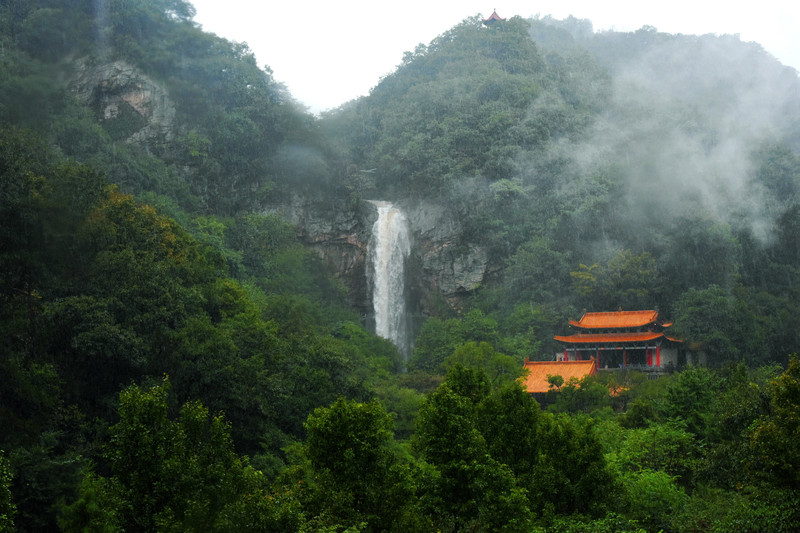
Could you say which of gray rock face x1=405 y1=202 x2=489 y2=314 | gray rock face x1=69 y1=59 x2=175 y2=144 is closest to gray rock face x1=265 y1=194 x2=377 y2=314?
gray rock face x1=405 y1=202 x2=489 y2=314

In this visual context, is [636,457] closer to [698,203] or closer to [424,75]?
[698,203]

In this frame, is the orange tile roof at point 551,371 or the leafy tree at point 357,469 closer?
the leafy tree at point 357,469

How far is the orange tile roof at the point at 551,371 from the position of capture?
38.7 meters

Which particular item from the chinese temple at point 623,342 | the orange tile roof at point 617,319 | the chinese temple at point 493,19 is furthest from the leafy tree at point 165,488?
the chinese temple at point 493,19

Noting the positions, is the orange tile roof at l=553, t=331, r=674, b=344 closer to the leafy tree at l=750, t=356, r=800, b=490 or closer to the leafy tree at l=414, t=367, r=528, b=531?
the leafy tree at l=750, t=356, r=800, b=490

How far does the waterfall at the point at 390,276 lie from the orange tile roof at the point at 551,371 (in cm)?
1370

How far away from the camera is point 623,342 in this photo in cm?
4406

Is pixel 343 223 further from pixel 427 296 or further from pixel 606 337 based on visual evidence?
pixel 606 337

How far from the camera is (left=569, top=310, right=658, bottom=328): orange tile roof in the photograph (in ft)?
143

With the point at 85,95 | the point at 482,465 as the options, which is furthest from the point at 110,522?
the point at 85,95

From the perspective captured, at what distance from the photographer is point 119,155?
4519cm

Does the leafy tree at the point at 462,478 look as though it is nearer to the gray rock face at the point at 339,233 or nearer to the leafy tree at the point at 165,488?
the leafy tree at the point at 165,488

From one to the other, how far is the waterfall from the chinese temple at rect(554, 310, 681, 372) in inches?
464

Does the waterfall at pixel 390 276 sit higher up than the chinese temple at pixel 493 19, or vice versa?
the chinese temple at pixel 493 19
